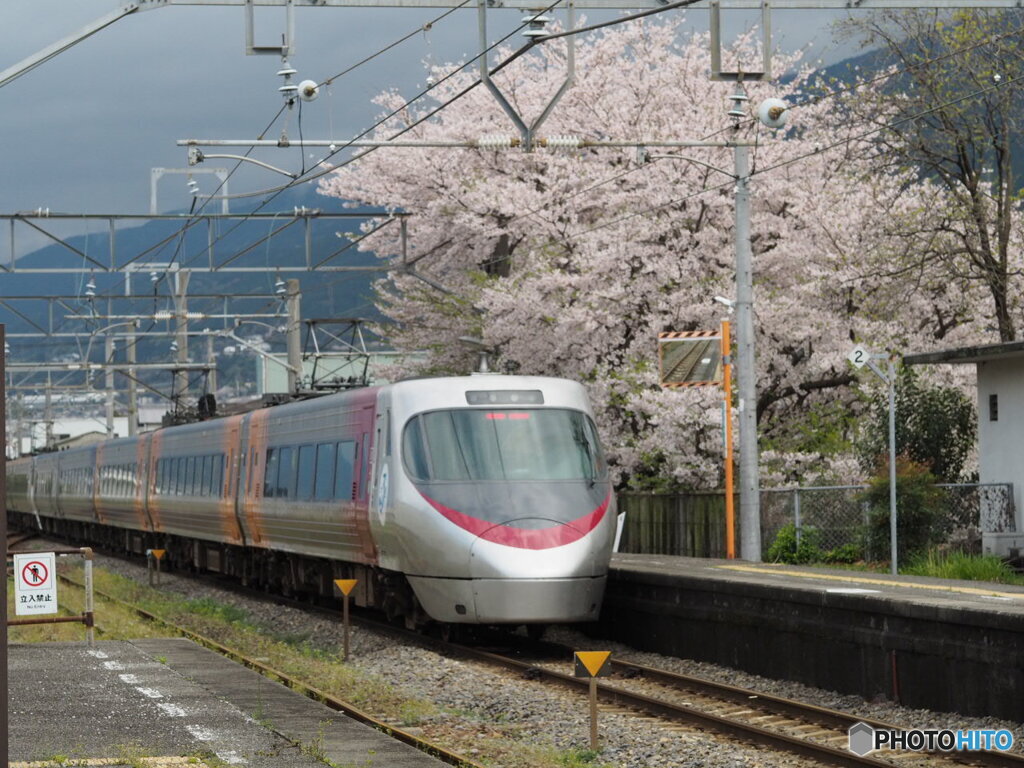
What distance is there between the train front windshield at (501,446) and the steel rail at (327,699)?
287 cm

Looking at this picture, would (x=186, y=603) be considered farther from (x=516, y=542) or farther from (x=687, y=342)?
(x=516, y=542)

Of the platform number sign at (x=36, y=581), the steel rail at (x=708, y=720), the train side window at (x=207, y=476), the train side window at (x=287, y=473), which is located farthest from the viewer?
the train side window at (x=207, y=476)

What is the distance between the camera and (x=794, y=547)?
86.9 ft

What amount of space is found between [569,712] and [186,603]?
13.4 metres

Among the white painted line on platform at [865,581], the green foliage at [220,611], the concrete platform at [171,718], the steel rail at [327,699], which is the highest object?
the white painted line on platform at [865,581]

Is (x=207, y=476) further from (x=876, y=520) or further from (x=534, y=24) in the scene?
(x=534, y=24)

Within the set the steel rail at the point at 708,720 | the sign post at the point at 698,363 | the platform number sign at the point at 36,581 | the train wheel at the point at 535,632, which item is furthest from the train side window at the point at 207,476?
the platform number sign at the point at 36,581

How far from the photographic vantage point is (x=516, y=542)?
696 inches

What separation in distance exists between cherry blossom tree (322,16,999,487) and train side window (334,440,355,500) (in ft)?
28.5

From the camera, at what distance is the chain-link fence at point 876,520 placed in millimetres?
24172

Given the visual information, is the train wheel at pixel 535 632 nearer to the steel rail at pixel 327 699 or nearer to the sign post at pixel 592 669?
the steel rail at pixel 327 699

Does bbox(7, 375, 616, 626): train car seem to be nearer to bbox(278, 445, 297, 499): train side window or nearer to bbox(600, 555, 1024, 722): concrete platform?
bbox(278, 445, 297, 499): train side window

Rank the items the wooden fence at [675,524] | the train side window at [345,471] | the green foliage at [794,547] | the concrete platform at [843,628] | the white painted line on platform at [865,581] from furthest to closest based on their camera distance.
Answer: the wooden fence at [675,524] < the green foliage at [794,547] < the train side window at [345,471] < the white painted line on platform at [865,581] < the concrete platform at [843,628]

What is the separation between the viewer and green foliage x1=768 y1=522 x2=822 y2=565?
26.1 m
